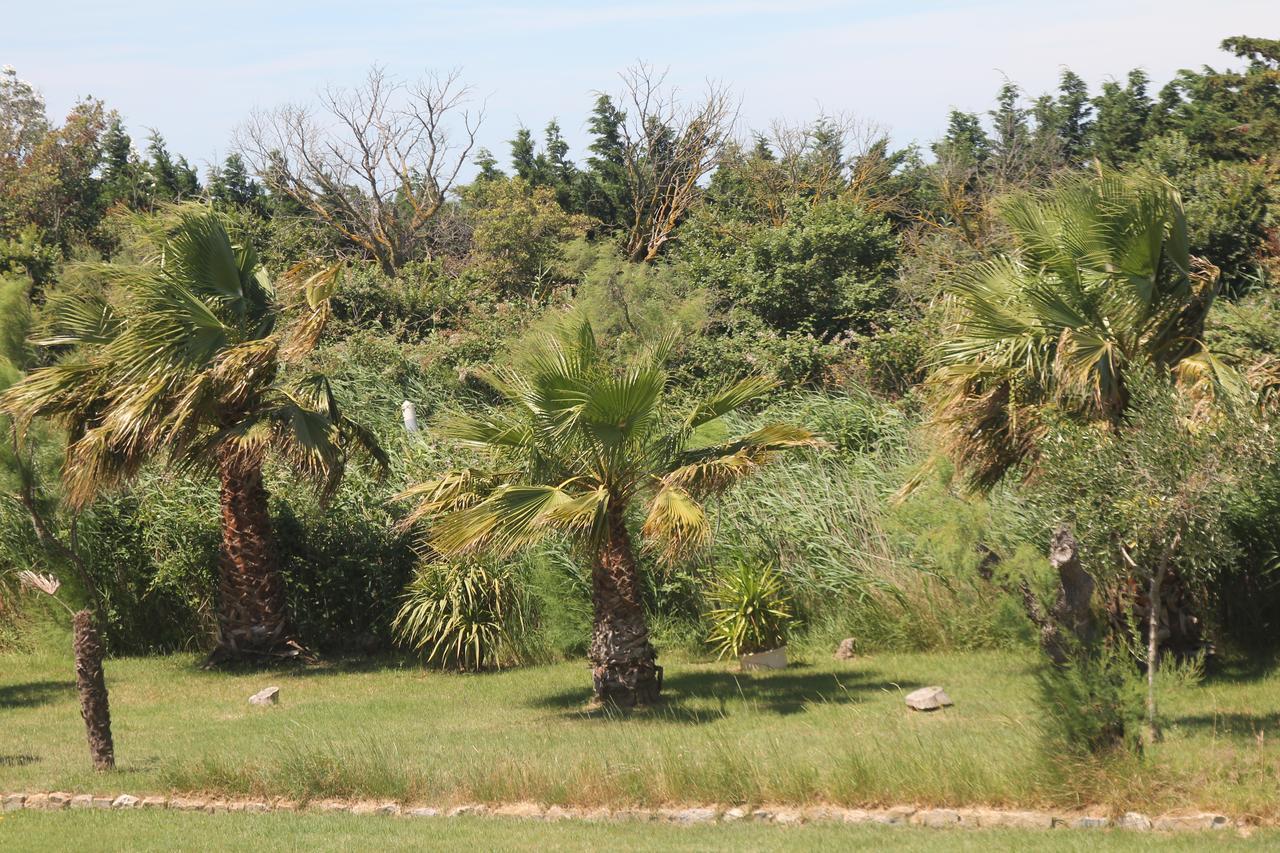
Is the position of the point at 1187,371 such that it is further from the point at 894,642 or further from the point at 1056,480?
the point at 894,642

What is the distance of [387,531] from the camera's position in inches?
703

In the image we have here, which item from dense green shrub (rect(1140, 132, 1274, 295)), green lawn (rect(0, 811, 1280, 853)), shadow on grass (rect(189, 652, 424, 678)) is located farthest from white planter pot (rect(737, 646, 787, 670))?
dense green shrub (rect(1140, 132, 1274, 295))

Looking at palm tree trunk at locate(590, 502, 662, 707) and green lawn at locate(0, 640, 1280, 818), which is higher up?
palm tree trunk at locate(590, 502, 662, 707)

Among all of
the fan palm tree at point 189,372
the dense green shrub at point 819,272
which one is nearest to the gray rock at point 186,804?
the fan palm tree at point 189,372

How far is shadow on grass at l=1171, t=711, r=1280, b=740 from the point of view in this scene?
10.7 meters

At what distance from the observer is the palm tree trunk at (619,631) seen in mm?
13109

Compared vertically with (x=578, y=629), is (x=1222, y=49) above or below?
above

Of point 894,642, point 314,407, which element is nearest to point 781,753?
point 894,642

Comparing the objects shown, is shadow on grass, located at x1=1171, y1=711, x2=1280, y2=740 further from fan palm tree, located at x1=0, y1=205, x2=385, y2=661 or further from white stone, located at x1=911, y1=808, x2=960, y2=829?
fan palm tree, located at x1=0, y1=205, x2=385, y2=661

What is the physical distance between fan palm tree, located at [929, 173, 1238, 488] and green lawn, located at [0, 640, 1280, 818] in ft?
8.63

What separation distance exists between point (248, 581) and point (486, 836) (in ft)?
29.3

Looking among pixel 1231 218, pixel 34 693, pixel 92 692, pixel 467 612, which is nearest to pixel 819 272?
pixel 1231 218

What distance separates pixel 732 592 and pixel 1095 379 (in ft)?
17.5

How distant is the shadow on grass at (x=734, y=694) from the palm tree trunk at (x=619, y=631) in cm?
21
